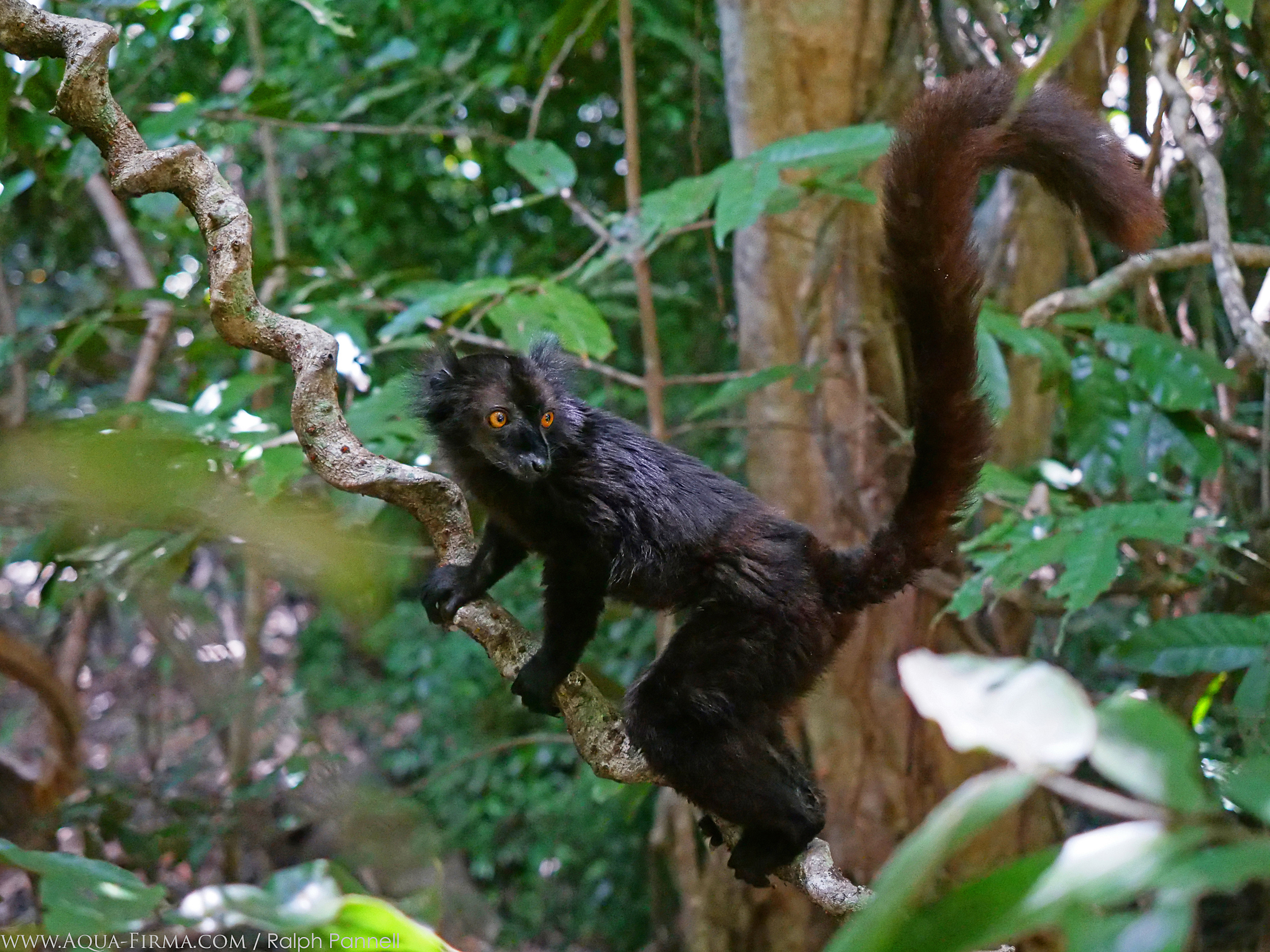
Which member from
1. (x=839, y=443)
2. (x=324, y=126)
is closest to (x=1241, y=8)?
(x=839, y=443)

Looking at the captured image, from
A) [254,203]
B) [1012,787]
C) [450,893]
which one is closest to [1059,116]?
[1012,787]

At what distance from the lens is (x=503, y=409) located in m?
3.10

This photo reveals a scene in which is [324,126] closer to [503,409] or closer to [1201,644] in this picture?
[503,409]

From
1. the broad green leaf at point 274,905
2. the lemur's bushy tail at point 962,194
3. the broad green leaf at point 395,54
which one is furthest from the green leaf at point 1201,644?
the broad green leaf at point 395,54

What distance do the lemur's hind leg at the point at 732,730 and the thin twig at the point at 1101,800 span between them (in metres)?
1.76

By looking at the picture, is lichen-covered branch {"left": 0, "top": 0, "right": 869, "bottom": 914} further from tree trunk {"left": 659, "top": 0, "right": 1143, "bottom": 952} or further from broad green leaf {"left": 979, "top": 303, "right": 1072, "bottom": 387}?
tree trunk {"left": 659, "top": 0, "right": 1143, "bottom": 952}

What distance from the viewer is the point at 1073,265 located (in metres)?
5.82

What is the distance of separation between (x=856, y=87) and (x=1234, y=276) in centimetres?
208

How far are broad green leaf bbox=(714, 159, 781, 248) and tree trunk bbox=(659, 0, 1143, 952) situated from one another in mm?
1107

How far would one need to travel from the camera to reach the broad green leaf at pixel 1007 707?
0.81m

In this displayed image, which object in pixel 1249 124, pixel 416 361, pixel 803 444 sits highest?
pixel 1249 124

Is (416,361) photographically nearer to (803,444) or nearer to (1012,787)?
(803,444)

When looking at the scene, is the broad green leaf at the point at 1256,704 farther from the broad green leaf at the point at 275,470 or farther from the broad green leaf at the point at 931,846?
the broad green leaf at the point at 275,470

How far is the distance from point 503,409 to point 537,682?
870 millimetres
